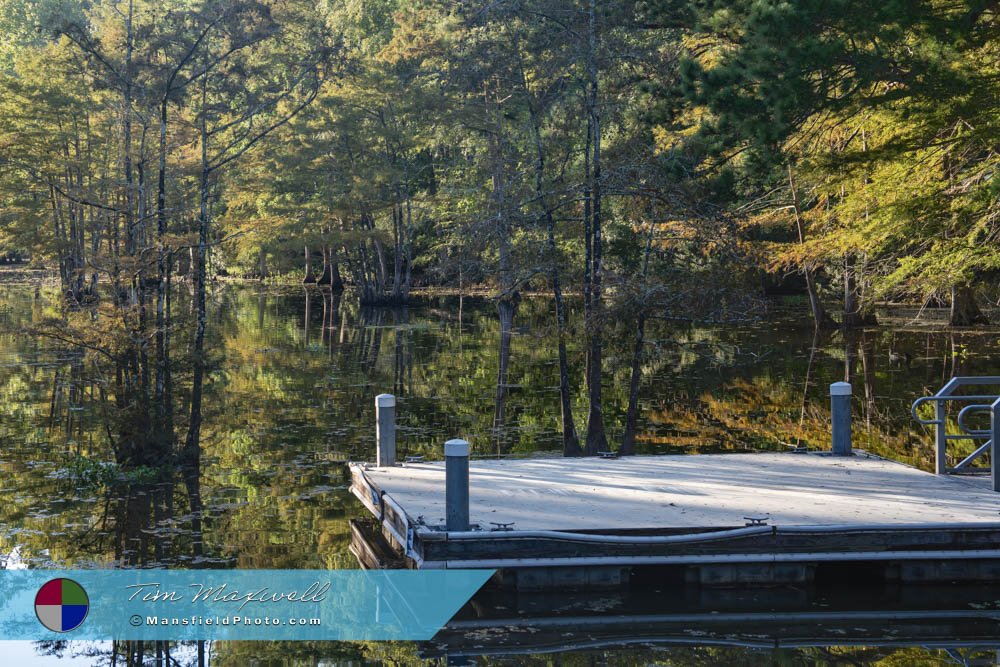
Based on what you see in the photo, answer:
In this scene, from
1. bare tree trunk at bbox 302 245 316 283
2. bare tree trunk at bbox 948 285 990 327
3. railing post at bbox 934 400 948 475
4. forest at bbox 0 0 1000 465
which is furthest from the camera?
bare tree trunk at bbox 302 245 316 283

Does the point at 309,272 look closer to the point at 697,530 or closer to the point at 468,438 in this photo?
the point at 468,438

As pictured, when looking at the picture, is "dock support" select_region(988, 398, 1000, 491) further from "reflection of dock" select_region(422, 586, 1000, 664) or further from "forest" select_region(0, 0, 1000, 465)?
"forest" select_region(0, 0, 1000, 465)

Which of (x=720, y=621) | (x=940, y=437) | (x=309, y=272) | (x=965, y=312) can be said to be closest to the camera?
(x=720, y=621)

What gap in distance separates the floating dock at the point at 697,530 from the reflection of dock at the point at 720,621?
9.6 inches

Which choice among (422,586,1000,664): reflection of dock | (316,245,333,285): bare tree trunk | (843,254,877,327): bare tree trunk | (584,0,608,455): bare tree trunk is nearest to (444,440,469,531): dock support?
(422,586,1000,664): reflection of dock

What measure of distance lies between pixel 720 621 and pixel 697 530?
3.01 feet

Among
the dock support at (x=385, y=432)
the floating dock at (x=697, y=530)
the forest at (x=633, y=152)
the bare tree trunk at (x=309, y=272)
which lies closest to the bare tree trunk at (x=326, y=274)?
the bare tree trunk at (x=309, y=272)

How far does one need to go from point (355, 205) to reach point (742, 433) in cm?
3540

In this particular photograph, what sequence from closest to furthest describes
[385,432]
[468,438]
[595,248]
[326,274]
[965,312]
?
[385,432] → [595,248] → [468,438] → [965,312] → [326,274]

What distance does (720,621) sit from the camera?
9.30m

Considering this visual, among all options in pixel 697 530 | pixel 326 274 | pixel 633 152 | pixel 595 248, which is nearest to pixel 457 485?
pixel 697 530

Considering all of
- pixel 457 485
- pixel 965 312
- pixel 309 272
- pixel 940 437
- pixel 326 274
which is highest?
pixel 309 272

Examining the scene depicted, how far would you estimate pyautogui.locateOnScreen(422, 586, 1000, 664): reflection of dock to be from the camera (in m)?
8.78

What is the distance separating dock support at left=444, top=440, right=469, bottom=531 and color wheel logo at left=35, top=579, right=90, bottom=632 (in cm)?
342
